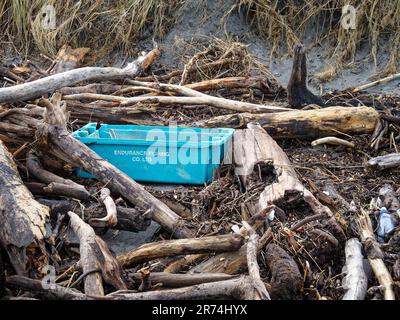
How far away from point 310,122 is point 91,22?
352cm

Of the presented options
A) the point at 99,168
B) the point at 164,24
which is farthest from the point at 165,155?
Result: the point at 164,24

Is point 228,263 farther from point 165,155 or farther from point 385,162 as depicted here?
point 385,162

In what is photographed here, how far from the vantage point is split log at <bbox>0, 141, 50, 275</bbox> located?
333 centimetres

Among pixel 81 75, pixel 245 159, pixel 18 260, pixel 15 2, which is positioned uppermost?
pixel 15 2

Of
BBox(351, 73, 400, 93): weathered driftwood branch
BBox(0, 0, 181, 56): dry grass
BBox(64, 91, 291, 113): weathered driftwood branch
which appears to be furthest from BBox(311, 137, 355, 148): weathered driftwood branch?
BBox(0, 0, 181, 56): dry grass

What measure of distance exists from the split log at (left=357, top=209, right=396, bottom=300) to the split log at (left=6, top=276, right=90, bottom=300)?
1.35m

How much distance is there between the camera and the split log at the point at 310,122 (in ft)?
17.4

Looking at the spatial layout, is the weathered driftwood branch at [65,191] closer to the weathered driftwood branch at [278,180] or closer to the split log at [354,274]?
the weathered driftwood branch at [278,180]

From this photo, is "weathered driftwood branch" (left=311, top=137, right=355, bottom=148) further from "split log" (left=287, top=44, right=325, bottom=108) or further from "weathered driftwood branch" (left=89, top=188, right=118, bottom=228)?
"weathered driftwood branch" (left=89, top=188, right=118, bottom=228)

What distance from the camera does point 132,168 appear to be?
4.81 meters

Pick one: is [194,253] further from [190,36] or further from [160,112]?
[190,36]

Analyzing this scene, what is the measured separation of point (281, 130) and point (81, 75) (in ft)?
5.72

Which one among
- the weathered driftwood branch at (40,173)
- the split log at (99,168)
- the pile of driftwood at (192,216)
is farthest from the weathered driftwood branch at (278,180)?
the weathered driftwood branch at (40,173)
